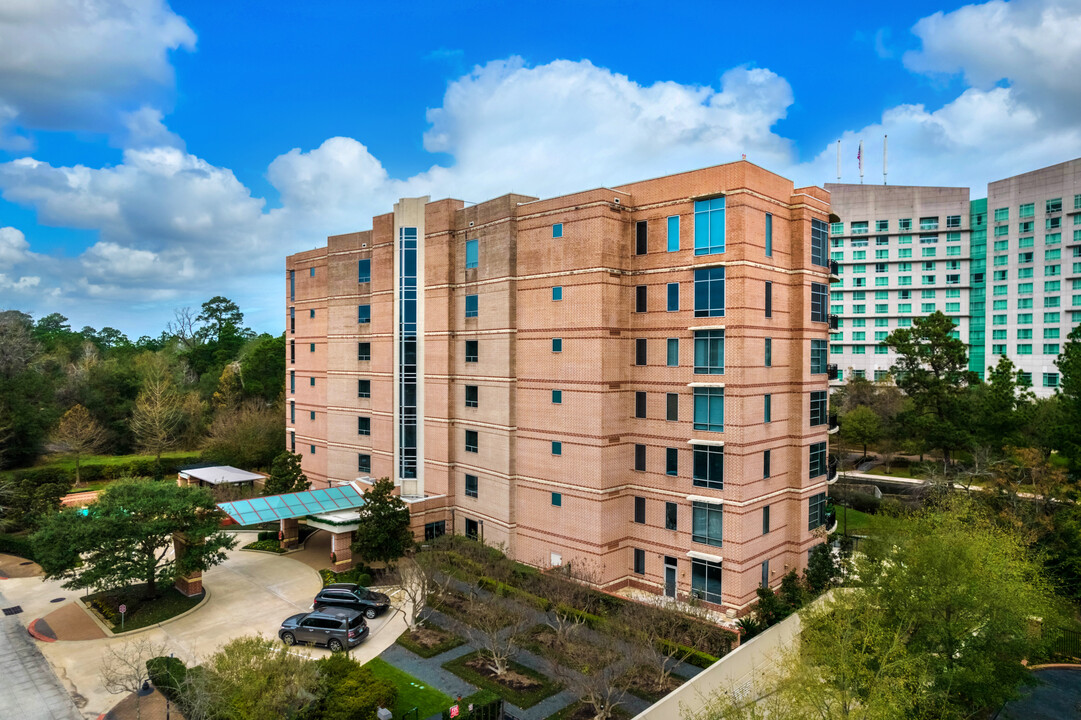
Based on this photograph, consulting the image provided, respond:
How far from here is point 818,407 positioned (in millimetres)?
30922

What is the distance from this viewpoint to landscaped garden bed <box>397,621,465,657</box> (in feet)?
78.4

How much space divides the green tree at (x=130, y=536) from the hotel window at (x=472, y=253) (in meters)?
17.6

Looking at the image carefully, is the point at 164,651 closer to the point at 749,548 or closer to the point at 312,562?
the point at 312,562

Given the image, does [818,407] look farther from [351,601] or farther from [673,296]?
[351,601]

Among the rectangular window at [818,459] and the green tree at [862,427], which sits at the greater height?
the rectangular window at [818,459]

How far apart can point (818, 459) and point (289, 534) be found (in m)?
30.5

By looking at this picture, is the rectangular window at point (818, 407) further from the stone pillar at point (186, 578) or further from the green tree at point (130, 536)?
the stone pillar at point (186, 578)

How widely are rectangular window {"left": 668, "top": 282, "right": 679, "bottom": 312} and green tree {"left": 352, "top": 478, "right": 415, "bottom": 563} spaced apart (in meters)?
16.6

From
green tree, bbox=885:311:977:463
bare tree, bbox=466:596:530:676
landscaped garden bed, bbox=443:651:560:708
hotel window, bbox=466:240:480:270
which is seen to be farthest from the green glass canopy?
green tree, bbox=885:311:977:463

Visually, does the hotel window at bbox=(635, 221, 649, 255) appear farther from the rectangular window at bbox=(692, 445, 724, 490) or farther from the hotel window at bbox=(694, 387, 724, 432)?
the rectangular window at bbox=(692, 445, 724, 490)

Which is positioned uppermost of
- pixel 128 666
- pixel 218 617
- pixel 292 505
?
pixel 292 505

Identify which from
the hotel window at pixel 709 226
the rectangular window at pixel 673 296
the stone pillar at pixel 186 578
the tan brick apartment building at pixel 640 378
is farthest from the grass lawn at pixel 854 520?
the stone pillar at pixel 186 578

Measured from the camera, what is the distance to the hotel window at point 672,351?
2831 cm

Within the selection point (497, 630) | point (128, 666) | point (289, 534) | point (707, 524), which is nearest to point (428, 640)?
point (497, 630)
